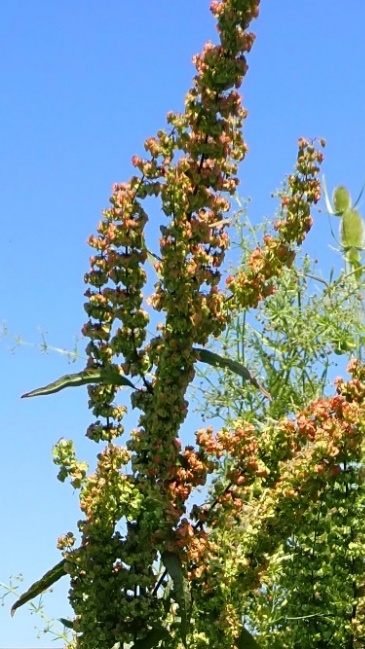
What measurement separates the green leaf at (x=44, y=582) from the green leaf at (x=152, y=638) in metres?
0.42

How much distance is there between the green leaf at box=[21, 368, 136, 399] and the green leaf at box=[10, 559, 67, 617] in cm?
72

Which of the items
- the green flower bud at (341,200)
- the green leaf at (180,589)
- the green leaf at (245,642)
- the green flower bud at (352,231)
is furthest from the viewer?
the green flower bud at (341,200)

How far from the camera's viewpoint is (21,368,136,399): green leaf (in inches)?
164

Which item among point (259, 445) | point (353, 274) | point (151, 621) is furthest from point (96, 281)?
point (353, 274)

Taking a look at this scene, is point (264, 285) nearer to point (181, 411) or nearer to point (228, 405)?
point (181, 411)

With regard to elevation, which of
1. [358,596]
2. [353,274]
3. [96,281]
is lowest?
[358,596]

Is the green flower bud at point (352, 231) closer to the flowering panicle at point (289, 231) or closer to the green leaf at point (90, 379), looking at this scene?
the flowering panicle at point (289, 231)

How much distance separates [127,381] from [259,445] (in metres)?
0.63

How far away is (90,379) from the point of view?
4.19 metres

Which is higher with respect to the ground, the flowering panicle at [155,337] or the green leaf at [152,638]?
the flowering panicle at [155,337]

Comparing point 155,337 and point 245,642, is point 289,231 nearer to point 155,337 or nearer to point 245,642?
point 155,337

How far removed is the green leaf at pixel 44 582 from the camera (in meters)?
4.38

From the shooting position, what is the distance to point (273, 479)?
4.48 m

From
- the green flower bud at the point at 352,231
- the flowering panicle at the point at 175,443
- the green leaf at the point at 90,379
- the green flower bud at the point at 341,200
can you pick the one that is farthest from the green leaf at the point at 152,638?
the green flower bud at the point at 341,200
